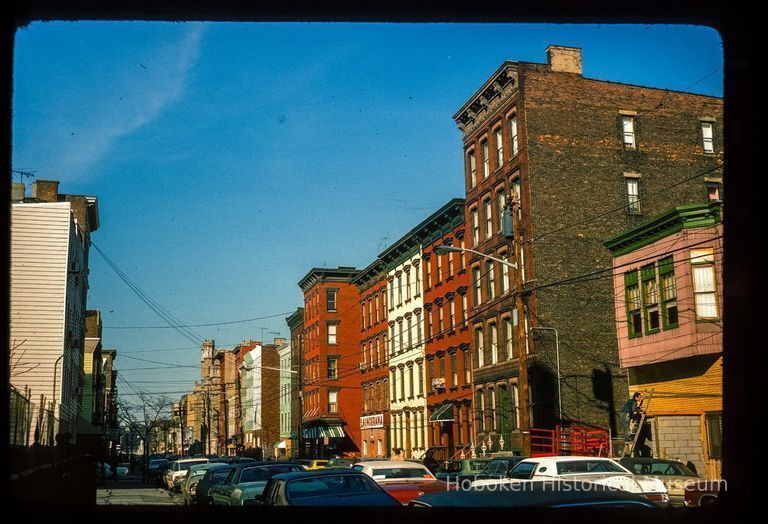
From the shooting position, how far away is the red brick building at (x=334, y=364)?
7619cm

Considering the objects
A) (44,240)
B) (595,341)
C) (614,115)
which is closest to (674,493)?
(595,341)

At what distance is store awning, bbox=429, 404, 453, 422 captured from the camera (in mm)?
49562

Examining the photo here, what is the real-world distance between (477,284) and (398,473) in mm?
27157

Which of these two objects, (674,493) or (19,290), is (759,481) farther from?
(19,290)

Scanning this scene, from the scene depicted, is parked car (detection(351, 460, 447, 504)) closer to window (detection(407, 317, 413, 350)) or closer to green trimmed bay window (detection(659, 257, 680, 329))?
green trimmed bay window (detection(659, 257, 680, 329))

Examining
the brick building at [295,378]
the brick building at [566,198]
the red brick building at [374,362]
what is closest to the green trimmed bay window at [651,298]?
the brick building at [566,198]

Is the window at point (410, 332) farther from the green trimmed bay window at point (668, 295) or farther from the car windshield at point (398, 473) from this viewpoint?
the car windshield at point (398, 473)

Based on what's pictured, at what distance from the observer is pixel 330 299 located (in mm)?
79938

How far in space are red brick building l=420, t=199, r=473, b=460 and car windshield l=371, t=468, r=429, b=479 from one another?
2708cm

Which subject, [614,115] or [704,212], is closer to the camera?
[704,212]

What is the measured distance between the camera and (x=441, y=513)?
3686mm

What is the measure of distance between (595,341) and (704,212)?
12.2 m

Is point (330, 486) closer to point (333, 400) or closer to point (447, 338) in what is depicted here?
point (447, 338)

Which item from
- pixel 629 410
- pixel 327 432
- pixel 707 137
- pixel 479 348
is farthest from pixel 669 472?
pixel 327 432
